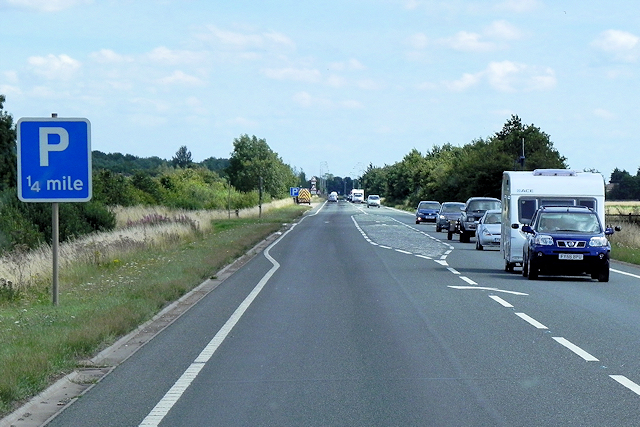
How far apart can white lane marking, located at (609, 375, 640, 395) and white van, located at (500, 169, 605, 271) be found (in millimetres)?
15859

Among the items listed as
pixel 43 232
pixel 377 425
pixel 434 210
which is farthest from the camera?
pixel 434 210

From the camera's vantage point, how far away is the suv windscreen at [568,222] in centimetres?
2230

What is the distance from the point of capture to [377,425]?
730 centimetres

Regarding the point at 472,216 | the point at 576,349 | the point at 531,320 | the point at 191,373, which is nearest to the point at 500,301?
the point at 531,320

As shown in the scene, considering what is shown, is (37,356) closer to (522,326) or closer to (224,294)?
(522,326)

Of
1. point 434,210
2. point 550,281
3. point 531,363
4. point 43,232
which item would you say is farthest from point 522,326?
point 434,210

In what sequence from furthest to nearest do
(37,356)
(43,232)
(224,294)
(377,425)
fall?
(43,232) < (224,294) < (37,356) < (377,425)

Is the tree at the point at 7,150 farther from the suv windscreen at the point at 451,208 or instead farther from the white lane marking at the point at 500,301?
the white lane marking at the point at 500,301

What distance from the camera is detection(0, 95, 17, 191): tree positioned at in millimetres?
79688

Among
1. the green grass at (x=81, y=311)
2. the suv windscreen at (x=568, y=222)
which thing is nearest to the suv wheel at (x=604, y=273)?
the suv windscreen at (x=568, y=222)

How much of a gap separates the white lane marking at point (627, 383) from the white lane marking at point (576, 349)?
3.38ft

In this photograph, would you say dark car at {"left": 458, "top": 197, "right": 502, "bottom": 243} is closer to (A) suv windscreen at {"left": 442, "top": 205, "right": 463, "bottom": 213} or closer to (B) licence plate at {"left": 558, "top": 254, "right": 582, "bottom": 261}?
(A) suv windscreen at {"left": 442, "top": 205, "right": 463, "bottom": 213}

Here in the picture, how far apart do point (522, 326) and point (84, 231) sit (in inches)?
1014

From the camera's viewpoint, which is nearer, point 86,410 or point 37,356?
point 86,410
